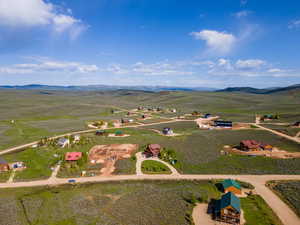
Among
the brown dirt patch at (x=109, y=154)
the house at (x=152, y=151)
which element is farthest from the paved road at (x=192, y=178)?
the house at (x=152, y=151)

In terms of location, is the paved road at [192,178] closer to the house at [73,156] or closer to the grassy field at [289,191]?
the grassy field at [289,191]

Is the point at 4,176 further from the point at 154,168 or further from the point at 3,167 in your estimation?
the point at 154,168

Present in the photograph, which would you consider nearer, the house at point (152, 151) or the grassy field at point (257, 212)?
the grassy field at point (257, 212)

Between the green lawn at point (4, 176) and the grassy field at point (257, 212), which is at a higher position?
the grassy field at point (257, 212)

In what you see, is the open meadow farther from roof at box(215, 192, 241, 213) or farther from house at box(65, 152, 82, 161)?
house at box(65, 152, 82, 161)

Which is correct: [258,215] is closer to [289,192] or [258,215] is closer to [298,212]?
[298,212]

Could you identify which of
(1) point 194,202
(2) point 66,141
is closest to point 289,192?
(1) point 194,202
